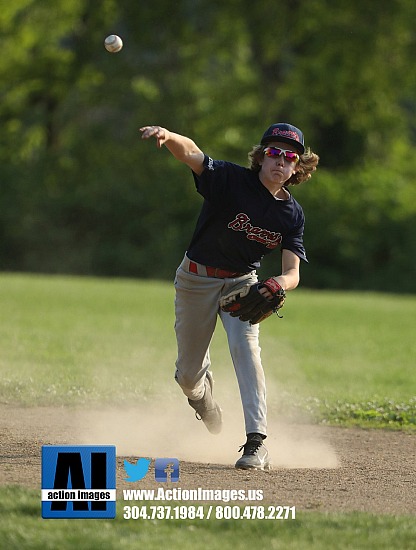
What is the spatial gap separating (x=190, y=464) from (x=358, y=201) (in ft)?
94.9

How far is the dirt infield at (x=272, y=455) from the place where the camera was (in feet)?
19.9

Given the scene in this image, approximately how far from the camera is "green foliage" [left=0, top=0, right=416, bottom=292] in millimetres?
35312

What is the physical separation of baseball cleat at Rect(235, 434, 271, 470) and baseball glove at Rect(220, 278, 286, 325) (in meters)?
0.76

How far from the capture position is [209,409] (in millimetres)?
7922

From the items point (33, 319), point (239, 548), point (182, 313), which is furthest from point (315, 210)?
point (239, 548)

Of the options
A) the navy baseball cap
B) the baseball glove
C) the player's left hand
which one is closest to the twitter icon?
the baseball glove

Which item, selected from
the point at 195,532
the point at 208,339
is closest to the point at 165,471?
the point at 195,532

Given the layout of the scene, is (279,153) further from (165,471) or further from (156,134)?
(165,471)

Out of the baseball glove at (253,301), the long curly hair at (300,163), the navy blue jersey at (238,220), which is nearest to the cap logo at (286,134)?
the long curly hair at (300,163)

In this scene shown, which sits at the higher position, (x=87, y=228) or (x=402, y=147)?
(x=402, y=147)

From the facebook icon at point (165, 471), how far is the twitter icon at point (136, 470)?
0.10 m

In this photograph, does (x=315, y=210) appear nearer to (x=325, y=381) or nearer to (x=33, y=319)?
(x=33, y=319)

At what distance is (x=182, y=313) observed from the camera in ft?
24.1

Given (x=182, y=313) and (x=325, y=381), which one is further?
(x=325, y=381)
